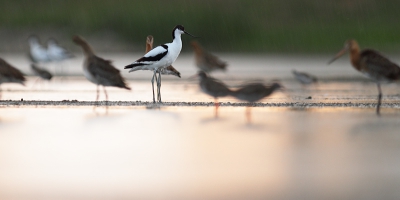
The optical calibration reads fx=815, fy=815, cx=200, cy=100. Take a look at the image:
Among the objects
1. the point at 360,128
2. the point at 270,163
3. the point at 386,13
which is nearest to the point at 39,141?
the point at 270,163

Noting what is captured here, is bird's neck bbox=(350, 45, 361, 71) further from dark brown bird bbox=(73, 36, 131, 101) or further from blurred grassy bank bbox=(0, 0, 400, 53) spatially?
blurred grassy bank bbox=(0, 0, 400, 53)

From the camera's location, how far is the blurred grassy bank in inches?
1448

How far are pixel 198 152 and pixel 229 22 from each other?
104ft

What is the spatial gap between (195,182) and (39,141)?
105 inches

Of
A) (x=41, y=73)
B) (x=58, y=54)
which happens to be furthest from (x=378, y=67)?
(x=58, y=54)

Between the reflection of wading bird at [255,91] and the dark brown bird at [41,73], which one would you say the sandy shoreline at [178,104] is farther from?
the dark brown bird at [41,73]

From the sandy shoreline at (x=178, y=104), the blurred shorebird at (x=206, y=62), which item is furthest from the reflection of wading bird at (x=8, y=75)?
the blurred shorebird at (x=206, y=62)

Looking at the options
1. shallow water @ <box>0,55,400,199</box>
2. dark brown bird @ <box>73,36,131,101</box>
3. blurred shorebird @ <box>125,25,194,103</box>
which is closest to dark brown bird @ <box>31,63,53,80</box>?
shallow water @ <box>0,55,400,199</box>

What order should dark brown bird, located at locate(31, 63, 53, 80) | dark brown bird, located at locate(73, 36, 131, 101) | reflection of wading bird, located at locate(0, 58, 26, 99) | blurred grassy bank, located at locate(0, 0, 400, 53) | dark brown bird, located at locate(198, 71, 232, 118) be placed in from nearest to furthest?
dark brown bird, located at locate(198, 71, 232, 118)
dark brown bird, located at locate(73, 36, 131, 101)
reflection of wading bird, located at locate(0, 58, 26, 99)
dark brown bird, located at locate(31, 63, 53, 80)
blurred grassy bank, located at locate(0, 0, 400, 53)

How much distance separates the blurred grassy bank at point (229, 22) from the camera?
121 feet

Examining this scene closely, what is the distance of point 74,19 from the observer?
39.6 meters

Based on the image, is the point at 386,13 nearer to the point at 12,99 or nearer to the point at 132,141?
the point at 12,99

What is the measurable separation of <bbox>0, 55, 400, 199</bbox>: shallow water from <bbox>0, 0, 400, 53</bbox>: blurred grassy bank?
23.0 m

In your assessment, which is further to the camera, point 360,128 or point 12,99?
point 12,99
